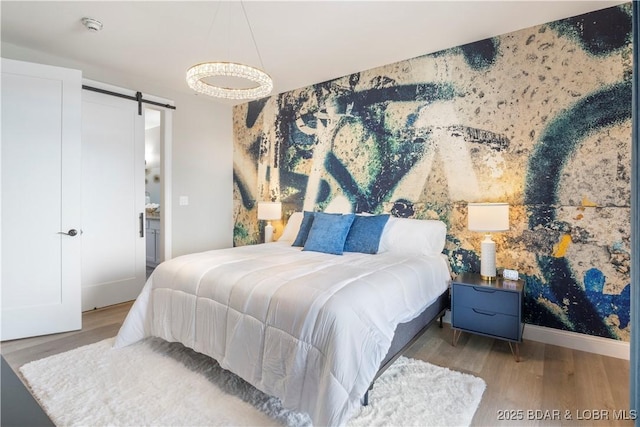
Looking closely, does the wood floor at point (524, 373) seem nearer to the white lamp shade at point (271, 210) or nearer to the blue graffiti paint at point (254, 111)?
the white lamp shade at point (271, 210)

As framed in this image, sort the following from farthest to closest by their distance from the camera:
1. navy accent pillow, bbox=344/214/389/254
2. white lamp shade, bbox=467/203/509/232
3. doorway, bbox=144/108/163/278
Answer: doorway, bbox=144/108/163/278, navy accent pillow, bbox=344/214/389/254, white lamp shade, bbox=467/203/509/232

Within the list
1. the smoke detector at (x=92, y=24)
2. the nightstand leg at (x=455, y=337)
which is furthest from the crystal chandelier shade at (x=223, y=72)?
the nightstand leg at (x=455, y=337)

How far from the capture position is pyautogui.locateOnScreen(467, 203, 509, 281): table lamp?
2.49 m

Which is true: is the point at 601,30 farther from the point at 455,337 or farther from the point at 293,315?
the point at 293,315

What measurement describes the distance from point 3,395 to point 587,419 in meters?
2.64

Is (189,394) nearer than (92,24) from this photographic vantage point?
Yes

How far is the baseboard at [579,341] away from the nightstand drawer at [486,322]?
547mm

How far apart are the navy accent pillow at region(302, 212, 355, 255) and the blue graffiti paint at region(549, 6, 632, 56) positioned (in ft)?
7.62

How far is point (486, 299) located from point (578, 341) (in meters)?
0.84

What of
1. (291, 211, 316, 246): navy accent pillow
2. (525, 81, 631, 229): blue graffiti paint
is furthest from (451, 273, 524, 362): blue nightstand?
(291, 211, 316, 246): navy accent pillow

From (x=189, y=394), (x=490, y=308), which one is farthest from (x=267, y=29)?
(x=490, y=308)

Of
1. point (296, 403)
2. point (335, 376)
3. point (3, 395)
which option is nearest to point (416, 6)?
point (335, 376)

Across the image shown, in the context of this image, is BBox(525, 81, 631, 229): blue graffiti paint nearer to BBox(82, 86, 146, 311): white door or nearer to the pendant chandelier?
the pendant chandelier

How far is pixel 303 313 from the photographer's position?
1608mm
